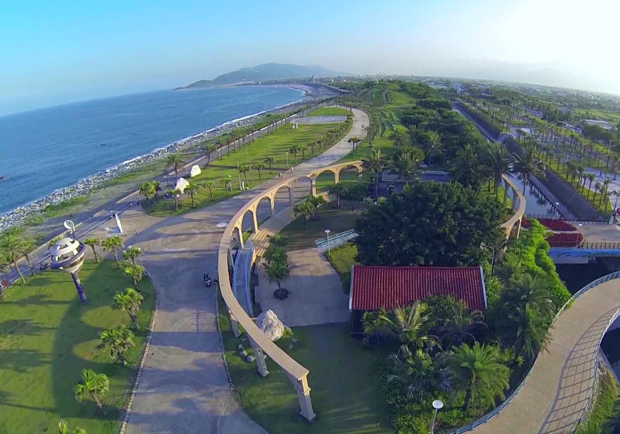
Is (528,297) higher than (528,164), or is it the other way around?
(528,164)

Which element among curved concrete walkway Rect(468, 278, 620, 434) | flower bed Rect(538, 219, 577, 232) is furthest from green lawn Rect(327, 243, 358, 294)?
flower bed Rect(538, 219, 577, 232)

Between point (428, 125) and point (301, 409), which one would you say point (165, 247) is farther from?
point (428, 125)

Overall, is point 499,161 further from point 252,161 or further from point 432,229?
point 252,161

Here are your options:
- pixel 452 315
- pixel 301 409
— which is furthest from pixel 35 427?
pixel 452 315

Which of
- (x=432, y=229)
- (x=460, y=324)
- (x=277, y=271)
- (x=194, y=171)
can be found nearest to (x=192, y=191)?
(x=194, y=171)

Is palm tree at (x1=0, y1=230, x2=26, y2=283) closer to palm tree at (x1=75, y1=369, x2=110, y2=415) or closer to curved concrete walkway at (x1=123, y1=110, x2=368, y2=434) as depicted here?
curved concrete walkway at (x1=123, y1=110, x2=368, y2=434)

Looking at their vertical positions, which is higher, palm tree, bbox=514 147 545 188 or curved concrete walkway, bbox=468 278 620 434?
palm tree, bbox=514 147 545 188
